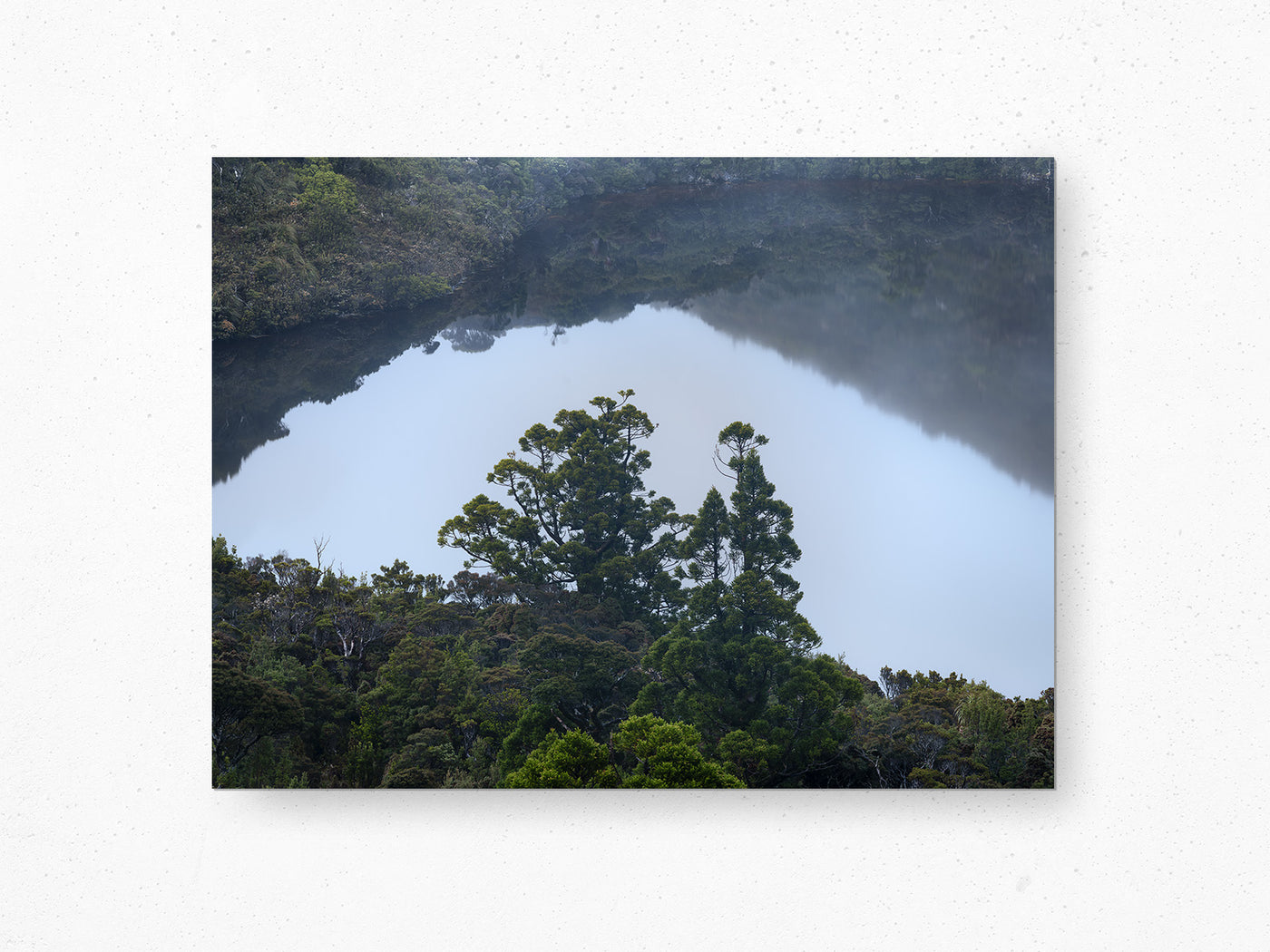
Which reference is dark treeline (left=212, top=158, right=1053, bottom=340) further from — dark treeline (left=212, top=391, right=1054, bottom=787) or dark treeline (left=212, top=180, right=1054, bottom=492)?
dark treeline (left=212, top=391, right=1054, bottom=787)

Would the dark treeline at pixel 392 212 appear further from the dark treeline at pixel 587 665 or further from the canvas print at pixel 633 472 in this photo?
the dark treeline at pixel 587 665

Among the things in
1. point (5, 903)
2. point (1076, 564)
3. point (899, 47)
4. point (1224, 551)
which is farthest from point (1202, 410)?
point (5, 903)

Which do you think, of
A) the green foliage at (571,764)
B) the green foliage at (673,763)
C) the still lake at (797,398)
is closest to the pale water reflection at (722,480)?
the still lake at (797,398)

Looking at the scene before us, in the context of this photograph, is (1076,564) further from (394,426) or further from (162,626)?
(162,626)

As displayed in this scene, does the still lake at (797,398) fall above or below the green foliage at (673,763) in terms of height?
above

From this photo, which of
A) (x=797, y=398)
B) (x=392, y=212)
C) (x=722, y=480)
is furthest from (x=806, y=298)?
(x=392, y=212)

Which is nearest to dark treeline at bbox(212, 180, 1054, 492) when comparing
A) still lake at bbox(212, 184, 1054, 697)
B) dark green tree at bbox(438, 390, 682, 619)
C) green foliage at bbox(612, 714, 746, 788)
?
still lake at bbox(212, 184, 1054, 697)
